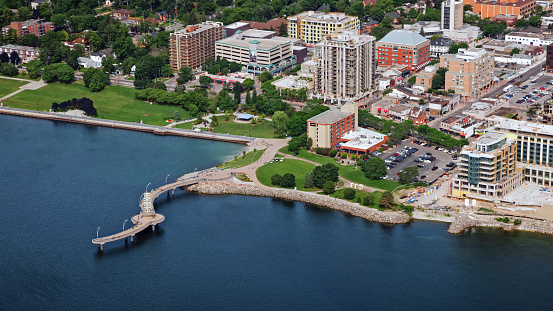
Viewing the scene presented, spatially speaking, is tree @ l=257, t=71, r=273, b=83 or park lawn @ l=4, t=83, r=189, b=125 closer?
park lawn @ l=4, t=83, r=189, b=125

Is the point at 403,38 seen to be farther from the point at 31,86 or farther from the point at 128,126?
the point at 31,86

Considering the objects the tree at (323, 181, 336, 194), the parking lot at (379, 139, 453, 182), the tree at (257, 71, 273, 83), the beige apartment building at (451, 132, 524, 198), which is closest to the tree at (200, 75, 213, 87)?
the tree at (257, 71, 273, 83)

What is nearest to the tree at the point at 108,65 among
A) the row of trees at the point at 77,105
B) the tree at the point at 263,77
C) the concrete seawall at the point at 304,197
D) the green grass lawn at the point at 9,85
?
the green grass lawn at the point at 9,85

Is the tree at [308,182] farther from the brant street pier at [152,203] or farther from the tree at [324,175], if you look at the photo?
the brant street pier at [152,203]

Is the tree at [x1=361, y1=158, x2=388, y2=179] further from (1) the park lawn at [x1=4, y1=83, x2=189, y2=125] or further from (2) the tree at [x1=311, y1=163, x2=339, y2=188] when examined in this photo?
(1) the park lawn at [x1=4, y1=83, x2=189, y2=125]

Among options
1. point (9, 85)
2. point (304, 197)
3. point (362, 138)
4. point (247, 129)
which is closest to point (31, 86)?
point (9, 85)

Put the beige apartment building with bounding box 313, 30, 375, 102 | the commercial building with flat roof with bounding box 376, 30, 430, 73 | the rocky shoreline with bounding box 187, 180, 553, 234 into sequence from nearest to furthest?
the rocky shoreline with bounding box 187, 180, 553, 234 < the beige apartment building with bounding box 313, 30, 375, 102 < the commercial building with flat roof with bounding box 376, 30, 430, 73

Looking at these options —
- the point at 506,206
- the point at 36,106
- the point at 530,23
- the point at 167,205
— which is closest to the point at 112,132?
the point at 36,106
